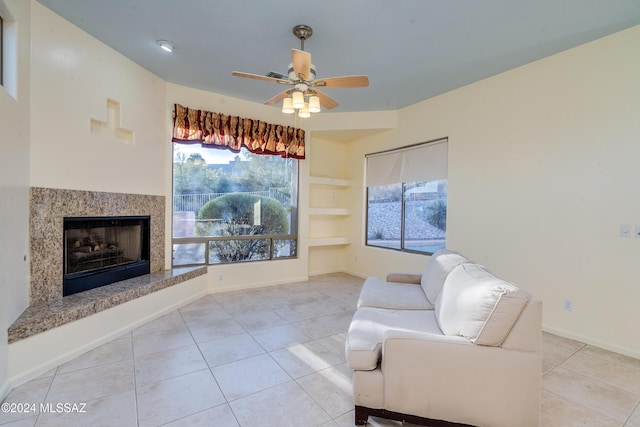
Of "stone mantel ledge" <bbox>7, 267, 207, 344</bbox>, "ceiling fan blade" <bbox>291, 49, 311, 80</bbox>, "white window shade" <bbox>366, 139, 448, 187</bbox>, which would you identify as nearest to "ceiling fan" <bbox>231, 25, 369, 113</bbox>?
"ceiling fan blade" <bbox>291, 49, 311, 80</bbox>

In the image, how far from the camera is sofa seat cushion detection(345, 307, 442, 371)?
1670 mm

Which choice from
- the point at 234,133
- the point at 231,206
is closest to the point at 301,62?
the point at 234,133

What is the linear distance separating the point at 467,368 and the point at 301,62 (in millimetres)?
2348

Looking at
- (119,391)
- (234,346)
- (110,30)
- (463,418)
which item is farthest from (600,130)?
(110,30)

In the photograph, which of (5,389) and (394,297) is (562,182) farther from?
(5,389)

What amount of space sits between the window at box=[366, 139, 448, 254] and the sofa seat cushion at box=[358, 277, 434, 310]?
1.56 metres

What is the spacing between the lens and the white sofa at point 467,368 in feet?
5.04

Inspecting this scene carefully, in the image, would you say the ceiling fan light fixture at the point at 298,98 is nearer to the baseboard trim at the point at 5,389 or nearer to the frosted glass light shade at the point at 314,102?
the frosted glass light shade at the point at 314,102

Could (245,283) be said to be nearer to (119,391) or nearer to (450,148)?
(119,391)

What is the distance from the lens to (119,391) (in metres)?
1.99

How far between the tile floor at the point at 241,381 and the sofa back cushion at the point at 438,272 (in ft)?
3.13

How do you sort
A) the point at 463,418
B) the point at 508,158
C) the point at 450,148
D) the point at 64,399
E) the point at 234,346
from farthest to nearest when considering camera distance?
the point at 450,148 < the point at 508,158 < the point at 234,346 < the point at 64,399 < the point at 463,418

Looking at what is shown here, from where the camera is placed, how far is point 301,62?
227 centimetres

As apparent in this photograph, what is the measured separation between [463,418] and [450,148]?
11.0 ft
